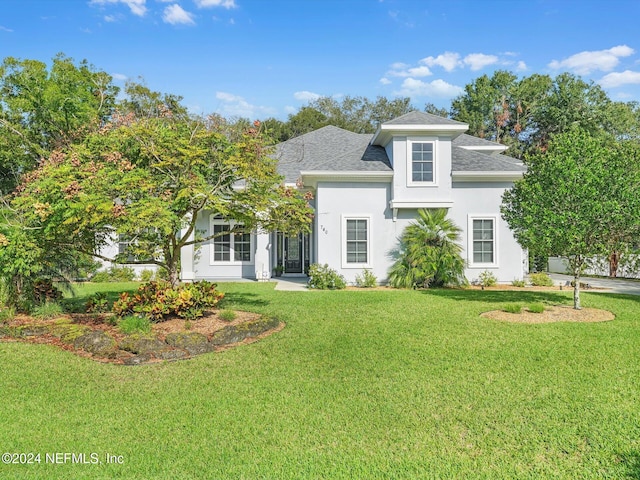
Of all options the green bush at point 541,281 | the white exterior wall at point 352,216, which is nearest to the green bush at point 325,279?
the white exterior wall at point 352,216

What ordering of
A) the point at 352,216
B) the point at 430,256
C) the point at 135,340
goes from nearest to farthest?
the point at 135,340 → the point at 430,256 → the point at 352,216

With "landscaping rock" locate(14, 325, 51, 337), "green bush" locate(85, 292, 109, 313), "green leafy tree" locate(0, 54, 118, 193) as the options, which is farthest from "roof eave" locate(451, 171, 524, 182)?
"green leafy tree" locate(0, 54, 118, 193)

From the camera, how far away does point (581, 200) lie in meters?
9.55

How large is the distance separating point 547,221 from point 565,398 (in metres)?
5.70

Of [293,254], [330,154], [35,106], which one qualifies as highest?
[35,106]

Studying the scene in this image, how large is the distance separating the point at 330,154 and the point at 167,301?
13.0m

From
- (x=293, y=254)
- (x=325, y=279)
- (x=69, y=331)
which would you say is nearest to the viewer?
(x=69, y=331)

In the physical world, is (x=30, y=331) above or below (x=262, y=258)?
below

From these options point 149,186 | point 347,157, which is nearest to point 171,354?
point 149,186

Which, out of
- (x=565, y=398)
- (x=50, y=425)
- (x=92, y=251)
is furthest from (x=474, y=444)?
(x=92, y=251)

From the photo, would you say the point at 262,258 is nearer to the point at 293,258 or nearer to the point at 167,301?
the point at 293,258

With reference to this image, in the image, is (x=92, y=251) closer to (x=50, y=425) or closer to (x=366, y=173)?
(x=50, y=425)

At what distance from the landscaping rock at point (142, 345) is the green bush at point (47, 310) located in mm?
3577

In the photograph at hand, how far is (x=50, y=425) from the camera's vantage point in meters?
4.45
